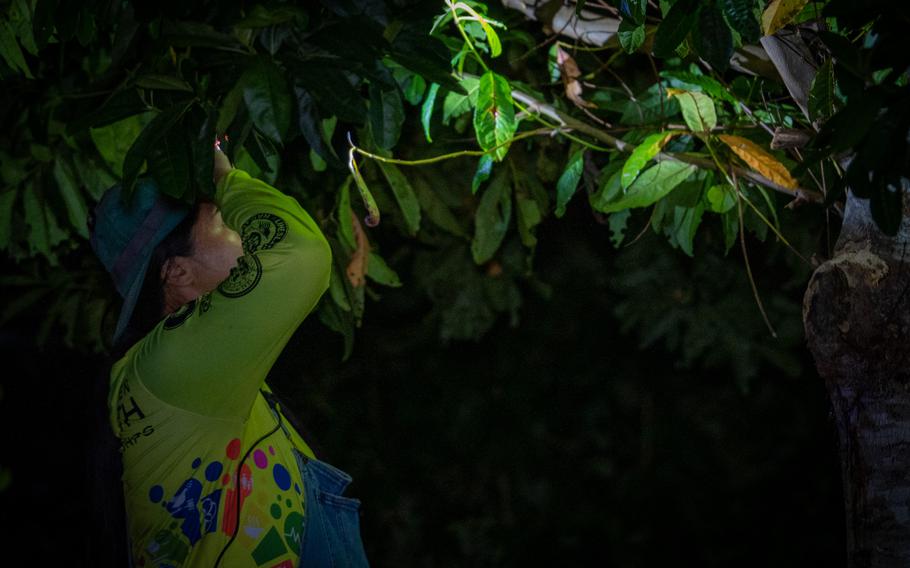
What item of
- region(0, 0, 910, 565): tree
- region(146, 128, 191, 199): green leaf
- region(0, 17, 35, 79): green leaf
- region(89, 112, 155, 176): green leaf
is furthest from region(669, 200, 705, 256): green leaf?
region(0, 17, 35, 79): green leaf

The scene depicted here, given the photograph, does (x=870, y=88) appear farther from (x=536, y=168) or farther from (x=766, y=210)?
(x=536, y=168)

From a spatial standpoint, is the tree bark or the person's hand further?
the person's hand

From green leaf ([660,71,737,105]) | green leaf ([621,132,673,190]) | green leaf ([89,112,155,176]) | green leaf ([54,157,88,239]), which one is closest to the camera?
green leaf ([621,132,673,190])

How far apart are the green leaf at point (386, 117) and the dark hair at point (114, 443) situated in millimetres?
314

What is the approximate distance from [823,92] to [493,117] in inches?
20.5

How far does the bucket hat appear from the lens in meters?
1.52

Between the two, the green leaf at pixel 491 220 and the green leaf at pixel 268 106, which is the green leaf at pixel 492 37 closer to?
the green leaf at pixel 268 106

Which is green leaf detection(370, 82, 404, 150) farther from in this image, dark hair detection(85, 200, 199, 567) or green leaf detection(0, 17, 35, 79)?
green leaf detection(0, 17, 35, 79)

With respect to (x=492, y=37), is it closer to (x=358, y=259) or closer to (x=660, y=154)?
(x=660, y=154)

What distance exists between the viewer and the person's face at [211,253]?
1.53m

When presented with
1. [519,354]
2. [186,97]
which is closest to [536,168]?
[186,97]

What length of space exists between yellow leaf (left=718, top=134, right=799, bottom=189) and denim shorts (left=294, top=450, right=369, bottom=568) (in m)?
0.83

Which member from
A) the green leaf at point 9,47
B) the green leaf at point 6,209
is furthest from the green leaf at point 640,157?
the green leaf at point 6,209

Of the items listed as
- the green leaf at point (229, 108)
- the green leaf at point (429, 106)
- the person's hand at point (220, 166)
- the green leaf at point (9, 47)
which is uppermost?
the green leaf at point (429, 106)
